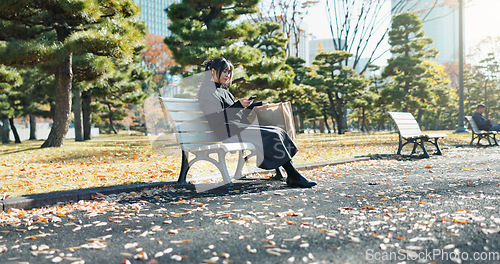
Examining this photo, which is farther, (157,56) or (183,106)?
(157,56)

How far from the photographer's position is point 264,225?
105 inches

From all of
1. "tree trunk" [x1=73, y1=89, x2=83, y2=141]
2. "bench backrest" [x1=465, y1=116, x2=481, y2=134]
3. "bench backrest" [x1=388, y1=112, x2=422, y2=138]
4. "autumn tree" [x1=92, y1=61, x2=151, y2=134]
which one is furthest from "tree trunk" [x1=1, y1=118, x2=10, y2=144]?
"bench backrest" [x1=465, y1=116, x2=481, y2=134]

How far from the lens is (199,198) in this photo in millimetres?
3781

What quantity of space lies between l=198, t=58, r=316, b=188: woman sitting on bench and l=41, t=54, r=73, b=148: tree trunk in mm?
8286

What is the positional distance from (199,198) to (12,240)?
1.69 meters

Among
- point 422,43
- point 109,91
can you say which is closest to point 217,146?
point 109,91

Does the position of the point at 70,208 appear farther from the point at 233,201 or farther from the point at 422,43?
the point at 422,43

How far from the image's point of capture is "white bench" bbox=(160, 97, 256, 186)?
13.1ft

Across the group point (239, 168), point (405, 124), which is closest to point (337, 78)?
point (405, 124)

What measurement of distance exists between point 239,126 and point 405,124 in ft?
17.1

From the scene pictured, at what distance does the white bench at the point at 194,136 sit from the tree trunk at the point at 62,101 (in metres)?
8.23

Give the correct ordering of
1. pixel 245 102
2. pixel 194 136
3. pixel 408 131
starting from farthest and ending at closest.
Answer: pixel 408 131
pixel 194 136
pixel 245 102

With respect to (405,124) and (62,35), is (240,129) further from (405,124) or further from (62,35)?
(62,35)

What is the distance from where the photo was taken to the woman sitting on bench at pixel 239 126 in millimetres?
3971
